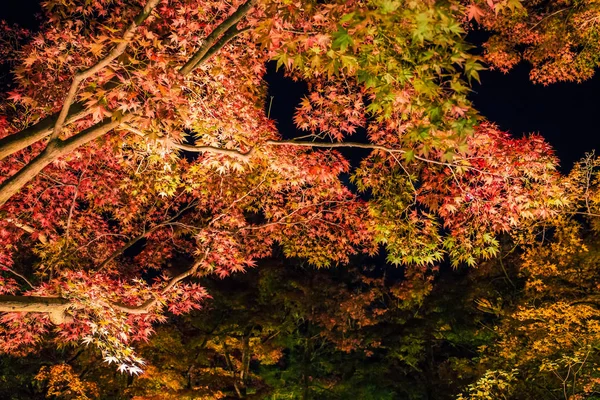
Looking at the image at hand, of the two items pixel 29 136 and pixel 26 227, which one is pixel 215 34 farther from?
pixel 26 227

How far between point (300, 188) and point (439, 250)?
2.07m

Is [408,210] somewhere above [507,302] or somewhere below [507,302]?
above

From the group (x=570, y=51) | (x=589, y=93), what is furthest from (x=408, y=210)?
(x=589, y=93)

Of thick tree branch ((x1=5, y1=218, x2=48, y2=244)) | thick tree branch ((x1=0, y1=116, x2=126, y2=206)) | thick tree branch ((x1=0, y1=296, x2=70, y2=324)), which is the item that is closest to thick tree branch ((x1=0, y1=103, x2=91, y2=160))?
thick tree branch ((x1=0, y1=116, x2=126, y2=206))

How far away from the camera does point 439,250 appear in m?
5.06

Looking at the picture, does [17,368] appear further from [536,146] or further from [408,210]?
[536,146]

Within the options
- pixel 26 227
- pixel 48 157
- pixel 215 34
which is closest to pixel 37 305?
pixel 48 157

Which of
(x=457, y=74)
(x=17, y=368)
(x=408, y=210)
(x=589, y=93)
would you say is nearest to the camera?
(x=457, y=74)

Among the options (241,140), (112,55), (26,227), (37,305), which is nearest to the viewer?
(112,55)

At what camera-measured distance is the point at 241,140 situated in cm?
479

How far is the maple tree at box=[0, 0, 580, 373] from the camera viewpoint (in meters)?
3.13

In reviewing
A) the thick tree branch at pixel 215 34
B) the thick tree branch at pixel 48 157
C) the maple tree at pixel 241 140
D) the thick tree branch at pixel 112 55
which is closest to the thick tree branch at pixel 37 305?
the maple tree at pixel 241 140

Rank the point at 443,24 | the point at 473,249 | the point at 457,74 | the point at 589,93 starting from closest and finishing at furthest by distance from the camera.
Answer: the point at 443,24, the point at 457,74, the point at 473,249, the point at 589,93

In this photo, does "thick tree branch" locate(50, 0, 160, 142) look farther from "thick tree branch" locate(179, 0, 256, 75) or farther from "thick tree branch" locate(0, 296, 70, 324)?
"thick tree branch" locate(0, 296, 70, 324)
